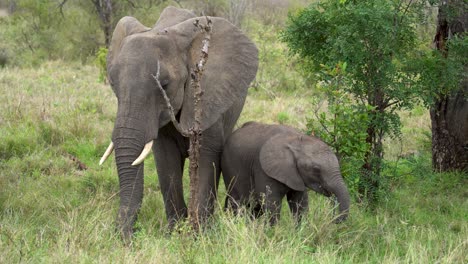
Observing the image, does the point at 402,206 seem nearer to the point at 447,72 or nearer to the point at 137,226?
the point at 447,72

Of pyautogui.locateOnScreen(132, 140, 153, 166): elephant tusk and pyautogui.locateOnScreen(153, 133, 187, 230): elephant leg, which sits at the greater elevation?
pyautogui.locateOnScreen(132, 140, 153, 166): elephant tusk

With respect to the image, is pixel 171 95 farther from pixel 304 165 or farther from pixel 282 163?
pixel 304 165

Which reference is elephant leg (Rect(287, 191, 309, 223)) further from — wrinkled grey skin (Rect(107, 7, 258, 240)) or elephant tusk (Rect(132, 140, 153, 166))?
elephant tusk (Rect(132, 140, 153, 166))

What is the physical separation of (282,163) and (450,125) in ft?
10.5

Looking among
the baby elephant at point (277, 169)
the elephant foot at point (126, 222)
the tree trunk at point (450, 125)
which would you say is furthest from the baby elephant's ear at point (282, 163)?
the tree trunk at point (450, 125)

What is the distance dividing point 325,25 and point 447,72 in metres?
1.24

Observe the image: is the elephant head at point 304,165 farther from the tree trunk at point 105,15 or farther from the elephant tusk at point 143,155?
the tree trunk at point 105,15

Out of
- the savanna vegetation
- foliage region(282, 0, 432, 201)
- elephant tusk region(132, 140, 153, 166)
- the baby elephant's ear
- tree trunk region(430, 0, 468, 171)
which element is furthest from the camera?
tree trunk region(430, 0, 468, 171)

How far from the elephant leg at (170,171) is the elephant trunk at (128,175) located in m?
0.75

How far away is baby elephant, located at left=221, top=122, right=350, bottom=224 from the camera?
555 cm

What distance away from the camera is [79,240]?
4.57m

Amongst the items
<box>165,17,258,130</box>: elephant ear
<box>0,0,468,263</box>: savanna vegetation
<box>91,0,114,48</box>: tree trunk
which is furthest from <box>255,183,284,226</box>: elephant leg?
<box>91,0,114,48</box>: tree trunk

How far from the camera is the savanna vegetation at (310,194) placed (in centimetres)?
467

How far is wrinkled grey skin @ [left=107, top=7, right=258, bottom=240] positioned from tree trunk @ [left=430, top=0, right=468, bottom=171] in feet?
8.74
